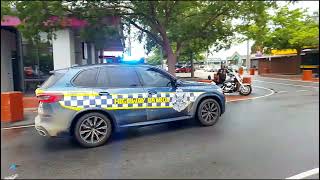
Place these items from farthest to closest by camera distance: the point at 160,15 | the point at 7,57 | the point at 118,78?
the point at 7,57
the point at 160,15
the point at 118,78

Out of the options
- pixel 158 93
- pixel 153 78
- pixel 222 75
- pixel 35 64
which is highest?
pixel 35 64

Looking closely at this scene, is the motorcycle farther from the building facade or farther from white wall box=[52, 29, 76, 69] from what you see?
white wall box=[52, 29, 76, 69]

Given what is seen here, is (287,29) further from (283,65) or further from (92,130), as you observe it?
(92,130)

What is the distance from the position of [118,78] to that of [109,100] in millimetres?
545

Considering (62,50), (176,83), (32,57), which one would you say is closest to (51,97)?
(176,83)

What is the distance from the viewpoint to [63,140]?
7.35 metres

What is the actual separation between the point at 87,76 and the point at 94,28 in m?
7.12

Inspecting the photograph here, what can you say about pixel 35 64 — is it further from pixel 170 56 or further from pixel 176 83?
pixel 176 83

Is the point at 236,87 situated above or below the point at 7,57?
below

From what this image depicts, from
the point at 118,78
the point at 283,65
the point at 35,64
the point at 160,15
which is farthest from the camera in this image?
the point at 283,65

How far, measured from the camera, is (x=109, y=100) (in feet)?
22.7

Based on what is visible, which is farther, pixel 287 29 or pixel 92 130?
pixel 287 29

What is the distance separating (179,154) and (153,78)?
222cm

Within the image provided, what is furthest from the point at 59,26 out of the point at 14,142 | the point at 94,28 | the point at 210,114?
the point at 210,114
